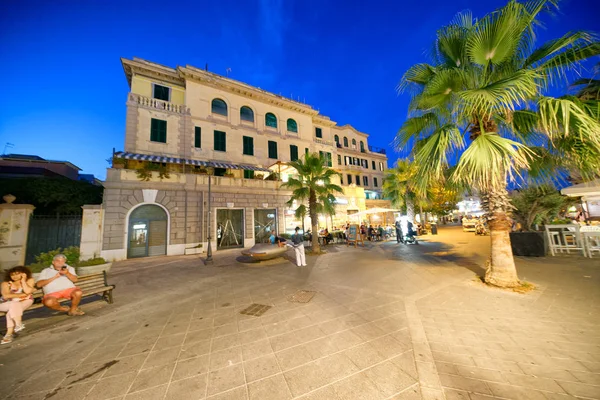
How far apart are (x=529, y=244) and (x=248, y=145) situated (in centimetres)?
1823

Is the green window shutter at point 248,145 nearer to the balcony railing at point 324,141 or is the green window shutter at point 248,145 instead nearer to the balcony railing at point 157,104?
the balcony railing at point 157,104

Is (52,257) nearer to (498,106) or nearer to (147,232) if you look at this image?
(147,232)

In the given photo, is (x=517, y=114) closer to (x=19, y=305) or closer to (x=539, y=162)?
(x=539, y=162)

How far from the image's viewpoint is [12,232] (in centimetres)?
814

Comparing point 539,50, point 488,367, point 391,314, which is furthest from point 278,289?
point 539,50

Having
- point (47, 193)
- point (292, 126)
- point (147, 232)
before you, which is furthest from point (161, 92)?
point (292, 126)

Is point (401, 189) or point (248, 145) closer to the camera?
point (248, 145)

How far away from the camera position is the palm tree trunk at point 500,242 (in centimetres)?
488

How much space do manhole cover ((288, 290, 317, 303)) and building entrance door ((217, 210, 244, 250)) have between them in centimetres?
1080

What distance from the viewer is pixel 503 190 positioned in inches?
198

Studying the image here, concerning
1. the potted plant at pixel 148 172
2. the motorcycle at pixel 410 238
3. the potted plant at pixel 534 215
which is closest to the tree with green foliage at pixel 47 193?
the potted plant at pixel 148 172

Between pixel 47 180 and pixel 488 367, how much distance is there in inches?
725

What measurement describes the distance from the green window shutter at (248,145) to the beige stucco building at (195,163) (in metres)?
0.09

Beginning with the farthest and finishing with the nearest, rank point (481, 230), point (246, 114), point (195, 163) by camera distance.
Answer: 1. point (246, 114)
2. point (481, 230)
3. point (195, 163)
